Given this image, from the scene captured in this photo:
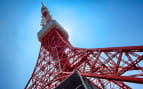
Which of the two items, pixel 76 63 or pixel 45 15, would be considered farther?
pixel 45 15

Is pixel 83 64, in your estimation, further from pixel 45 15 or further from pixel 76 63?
pixel 45 15

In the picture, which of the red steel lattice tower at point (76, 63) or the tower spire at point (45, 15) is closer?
the red steel lattice tower at point (76, 63)

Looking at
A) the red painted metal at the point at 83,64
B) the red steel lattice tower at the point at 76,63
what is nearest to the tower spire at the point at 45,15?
the red steel lattice tower at the point at 76,63

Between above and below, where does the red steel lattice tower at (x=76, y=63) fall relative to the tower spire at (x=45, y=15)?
below

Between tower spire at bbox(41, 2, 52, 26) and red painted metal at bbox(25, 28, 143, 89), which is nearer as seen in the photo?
red painted metal at bbox(25, 28, 143, 89)

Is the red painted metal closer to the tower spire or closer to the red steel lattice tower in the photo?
the red steel lattice tower

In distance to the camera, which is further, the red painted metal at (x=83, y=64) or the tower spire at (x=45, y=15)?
the tower spire at (x=45, y=15)

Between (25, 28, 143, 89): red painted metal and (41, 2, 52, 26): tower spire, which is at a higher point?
(41, 2, 52, 26): tower spire

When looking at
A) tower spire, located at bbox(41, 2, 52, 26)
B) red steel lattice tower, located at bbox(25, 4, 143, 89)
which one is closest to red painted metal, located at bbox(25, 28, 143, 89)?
red steel lattice tower, located at bbox(25, 4, 143, 89)

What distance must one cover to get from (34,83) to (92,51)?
560 centimetres

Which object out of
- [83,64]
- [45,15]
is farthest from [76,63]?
[45,15]

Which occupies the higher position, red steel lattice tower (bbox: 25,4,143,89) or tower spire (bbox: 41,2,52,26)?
tower spire (bbox: 41,2,52,26)

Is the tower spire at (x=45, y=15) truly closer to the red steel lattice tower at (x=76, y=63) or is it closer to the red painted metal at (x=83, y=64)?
the red steel lattice tower at (x=76, y=63)

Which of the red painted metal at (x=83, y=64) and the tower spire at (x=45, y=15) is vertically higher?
the tower spire at (x=45, y=15)
